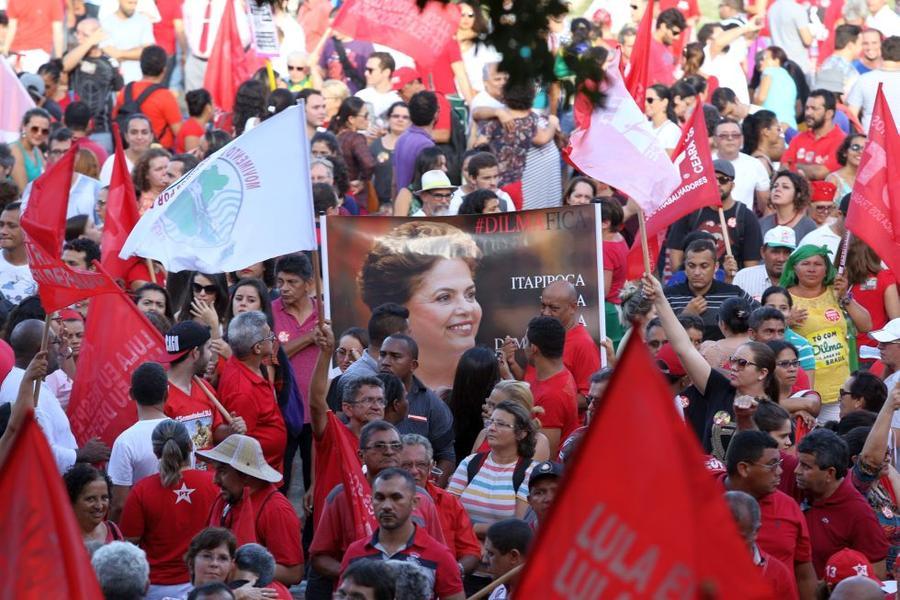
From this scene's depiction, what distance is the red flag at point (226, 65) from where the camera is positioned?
56.1 feet

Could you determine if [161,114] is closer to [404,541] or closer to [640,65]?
[640,65]

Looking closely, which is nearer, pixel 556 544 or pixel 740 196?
pixel 556 544

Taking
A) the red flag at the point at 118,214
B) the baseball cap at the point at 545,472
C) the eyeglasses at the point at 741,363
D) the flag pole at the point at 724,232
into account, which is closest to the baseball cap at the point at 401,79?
the flag pole at the point at 724,232

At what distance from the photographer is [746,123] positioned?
16.2 metres

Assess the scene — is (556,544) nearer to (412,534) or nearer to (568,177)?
(412,534)

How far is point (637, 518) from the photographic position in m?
4.42

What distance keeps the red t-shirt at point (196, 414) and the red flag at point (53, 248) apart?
0.65 meters

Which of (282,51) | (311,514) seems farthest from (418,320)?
(282,51)

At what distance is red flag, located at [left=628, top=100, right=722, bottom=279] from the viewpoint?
11.4 metres

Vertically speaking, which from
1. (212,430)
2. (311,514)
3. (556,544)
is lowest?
(311,514)

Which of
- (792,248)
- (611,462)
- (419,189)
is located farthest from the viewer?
(419,189)

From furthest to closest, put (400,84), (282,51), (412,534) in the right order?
(282,51) → (400,84) → (412,534)

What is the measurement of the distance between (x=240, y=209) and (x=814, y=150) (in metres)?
7.85

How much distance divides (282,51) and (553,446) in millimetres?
11716
